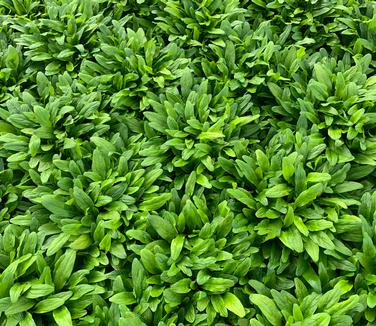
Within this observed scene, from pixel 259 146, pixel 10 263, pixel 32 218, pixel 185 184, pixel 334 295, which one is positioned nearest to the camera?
pixel 334 295

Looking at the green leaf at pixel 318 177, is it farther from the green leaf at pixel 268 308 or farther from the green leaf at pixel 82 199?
the green leaf at pixel 82 199

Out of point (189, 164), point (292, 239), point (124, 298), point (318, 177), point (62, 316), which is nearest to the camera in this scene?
point (62, 316)

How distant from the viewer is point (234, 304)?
262 centimetres

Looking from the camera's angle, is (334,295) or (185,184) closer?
(334,295)

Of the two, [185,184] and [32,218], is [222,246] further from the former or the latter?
[32,218]

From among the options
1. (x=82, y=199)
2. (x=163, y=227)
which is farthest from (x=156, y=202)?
(x=82, y=199)

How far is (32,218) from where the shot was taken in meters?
3.00

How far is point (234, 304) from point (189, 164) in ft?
3.43

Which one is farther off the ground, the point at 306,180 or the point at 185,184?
the point at 306,180

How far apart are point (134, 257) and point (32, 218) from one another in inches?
28.7

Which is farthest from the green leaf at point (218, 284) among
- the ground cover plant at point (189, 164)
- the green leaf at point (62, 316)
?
the green leaf at point (62, 316)

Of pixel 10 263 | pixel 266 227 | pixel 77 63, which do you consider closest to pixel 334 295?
pixel 266 227

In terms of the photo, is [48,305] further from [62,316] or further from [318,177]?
[318,177]

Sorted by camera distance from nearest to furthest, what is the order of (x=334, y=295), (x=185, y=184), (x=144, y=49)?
(x=334, y=295), (x=185, y=184), (x=144, y=49)
